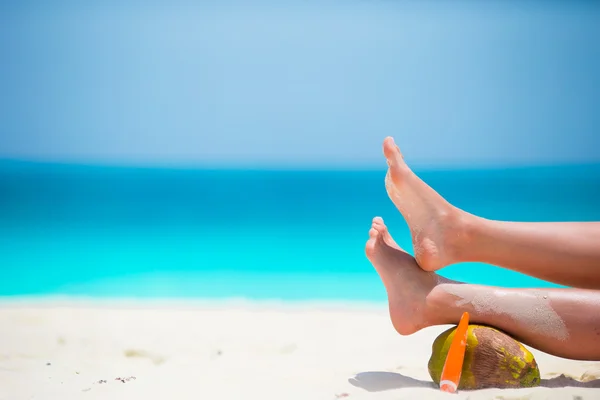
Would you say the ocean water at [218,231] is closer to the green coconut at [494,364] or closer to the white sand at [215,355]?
the white sand at [215,355]

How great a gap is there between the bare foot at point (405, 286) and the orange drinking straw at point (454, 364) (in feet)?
0.42

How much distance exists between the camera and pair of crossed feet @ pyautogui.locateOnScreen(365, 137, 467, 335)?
66.4 inches

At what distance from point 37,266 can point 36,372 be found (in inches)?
88.6

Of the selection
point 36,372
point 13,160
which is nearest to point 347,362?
point 36,372

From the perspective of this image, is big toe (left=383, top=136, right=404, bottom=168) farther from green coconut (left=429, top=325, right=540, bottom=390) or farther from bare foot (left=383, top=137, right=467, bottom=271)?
green coconut (left=429, top=325, right=540, bottom=390)

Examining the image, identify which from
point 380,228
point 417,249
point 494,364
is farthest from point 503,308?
point 380,228

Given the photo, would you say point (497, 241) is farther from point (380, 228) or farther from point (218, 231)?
point (218, 231)

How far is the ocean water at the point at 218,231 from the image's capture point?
3.71 metres

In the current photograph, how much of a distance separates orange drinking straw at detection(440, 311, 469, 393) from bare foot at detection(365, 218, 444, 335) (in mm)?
129

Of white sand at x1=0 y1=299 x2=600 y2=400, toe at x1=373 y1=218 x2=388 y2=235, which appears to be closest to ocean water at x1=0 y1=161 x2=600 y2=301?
white sand at x1=0 y1=299 x2=600 y2=400

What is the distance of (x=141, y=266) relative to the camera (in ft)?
14.0

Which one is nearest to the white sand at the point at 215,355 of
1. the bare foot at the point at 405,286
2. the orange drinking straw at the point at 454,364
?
the orange drinking straw at the point at 454,364

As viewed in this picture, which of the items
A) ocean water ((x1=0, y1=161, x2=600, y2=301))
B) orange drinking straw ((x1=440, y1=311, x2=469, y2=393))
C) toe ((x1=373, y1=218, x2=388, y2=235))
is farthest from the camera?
ocean water ((x1=0, y1=161, x2=600, y2=301))

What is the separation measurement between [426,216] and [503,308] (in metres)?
0.30
